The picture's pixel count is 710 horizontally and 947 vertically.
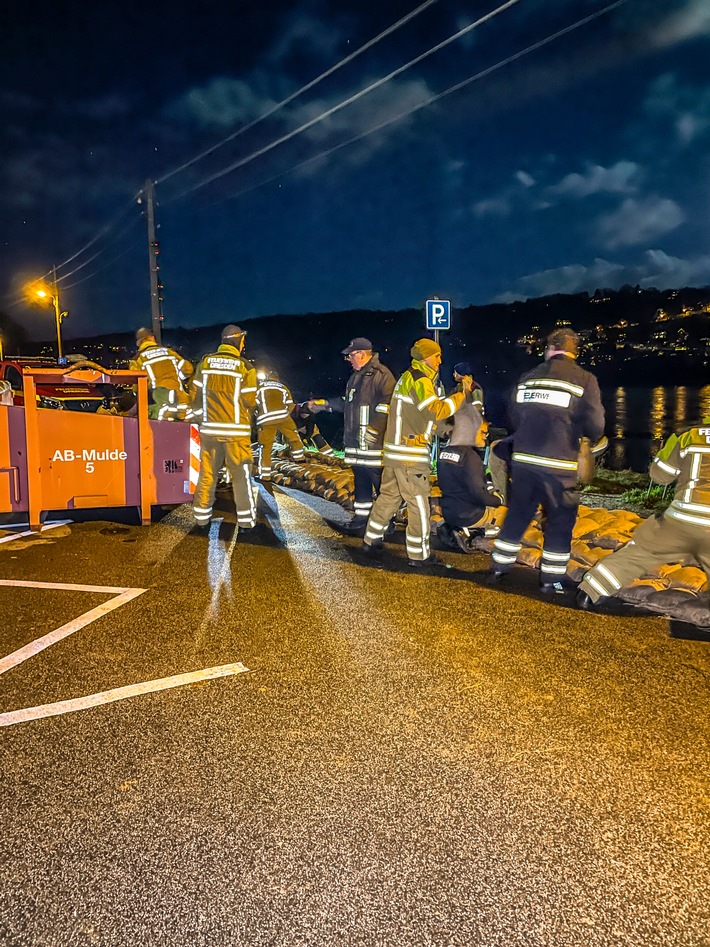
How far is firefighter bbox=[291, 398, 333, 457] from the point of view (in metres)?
9.65

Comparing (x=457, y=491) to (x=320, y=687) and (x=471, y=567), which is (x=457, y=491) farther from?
(x=320, y=687)

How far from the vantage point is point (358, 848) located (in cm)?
233

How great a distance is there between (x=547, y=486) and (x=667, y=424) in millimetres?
27070

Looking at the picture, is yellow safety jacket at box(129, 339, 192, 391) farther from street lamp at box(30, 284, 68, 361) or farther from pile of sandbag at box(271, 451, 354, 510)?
street lamp at box(30, 284, 68, 361)

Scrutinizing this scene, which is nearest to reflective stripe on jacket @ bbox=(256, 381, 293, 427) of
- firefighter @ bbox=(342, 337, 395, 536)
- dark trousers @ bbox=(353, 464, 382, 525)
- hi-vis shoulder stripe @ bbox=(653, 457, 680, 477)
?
firefighter @ bbox=(342, 337, 395, 536)

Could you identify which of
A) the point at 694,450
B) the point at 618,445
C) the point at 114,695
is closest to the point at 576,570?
the point at 694,450

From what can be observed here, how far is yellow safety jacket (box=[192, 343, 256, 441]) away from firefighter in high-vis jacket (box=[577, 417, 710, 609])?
3906mm

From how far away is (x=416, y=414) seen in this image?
5688mm

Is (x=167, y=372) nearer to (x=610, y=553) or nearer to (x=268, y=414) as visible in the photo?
(x=268, y=414)

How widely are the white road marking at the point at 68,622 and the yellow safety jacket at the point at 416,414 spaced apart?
100.0 inches

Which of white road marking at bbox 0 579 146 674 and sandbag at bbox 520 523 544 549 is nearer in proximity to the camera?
white road marking at bbox 0 579 146 674

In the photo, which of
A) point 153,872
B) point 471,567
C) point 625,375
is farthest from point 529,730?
point 625,375

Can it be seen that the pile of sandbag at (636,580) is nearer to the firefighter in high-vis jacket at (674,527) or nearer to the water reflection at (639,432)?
the firefighter in high-vis jacket at (674,527)

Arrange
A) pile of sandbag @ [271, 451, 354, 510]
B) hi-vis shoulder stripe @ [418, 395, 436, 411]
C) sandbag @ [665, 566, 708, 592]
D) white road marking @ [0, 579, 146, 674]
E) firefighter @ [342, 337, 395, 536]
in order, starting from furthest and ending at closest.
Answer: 1. pile of sandbag @ [271, 451, 354, 510]
2. firefighter @ [342, 337, 395, 536]
3. hi-vis shoulder stripe @ [418, 395, 436, 411]
4. sandbag @ [665, 566, 708, 592]
5. white road marking @ [0, 579, 146, 674]
